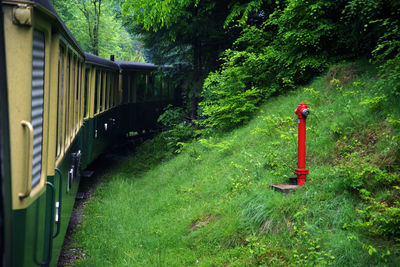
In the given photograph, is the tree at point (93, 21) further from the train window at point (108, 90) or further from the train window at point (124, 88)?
the train window at point (108, 90)

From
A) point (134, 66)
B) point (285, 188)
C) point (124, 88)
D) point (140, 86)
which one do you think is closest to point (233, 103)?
point (285, 188)

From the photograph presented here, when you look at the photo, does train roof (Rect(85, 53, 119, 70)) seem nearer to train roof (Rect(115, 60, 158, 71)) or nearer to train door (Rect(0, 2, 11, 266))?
train roof (Rect(115, 60, 158, 71))

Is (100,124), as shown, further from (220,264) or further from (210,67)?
(220,264)

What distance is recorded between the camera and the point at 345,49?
32.7ft

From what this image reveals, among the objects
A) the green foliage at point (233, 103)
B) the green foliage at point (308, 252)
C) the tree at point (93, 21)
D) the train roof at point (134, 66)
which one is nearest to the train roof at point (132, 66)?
the train roof at point (134, 66)

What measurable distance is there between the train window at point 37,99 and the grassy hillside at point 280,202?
2.59 meters

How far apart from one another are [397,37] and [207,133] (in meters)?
5.26

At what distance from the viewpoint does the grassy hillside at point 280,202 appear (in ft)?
14.9

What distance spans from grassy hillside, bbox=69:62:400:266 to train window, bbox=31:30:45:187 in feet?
8.49

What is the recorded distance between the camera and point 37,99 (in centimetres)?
299

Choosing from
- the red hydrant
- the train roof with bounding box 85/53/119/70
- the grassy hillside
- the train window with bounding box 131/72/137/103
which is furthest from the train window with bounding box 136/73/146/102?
the red hydrant

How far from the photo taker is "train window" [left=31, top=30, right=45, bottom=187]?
2869 millimetres

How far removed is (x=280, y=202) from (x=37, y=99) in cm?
335

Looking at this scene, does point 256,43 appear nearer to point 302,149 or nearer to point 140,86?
point 302,149
